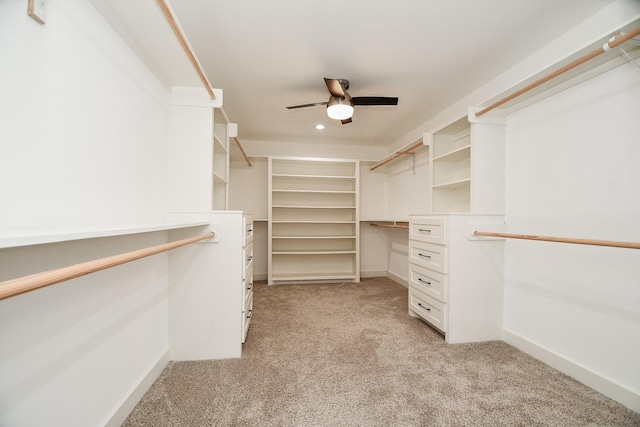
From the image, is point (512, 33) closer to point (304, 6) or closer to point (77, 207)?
point (304, 6)

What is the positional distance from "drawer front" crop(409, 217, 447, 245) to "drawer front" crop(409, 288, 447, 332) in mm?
540

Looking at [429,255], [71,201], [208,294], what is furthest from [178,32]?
[429,255]

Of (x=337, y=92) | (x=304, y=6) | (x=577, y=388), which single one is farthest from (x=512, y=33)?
(x=577, y=388)

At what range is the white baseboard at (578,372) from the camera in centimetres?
137

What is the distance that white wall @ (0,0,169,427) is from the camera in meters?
0.76

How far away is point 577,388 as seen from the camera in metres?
1.53

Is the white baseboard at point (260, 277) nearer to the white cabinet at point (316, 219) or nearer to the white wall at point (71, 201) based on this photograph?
the white cabinet at point (316, 219)

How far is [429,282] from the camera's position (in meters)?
2.32

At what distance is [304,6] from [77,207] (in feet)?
5.35

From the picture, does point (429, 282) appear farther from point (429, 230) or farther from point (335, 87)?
point (335, 87)

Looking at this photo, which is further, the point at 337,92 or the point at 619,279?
the point at 337,92

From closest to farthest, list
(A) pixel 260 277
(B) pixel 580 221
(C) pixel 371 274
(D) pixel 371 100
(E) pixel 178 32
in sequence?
1. (E) pixel 178 32
2. (B) pixel 580 221
3. (D) pixel 371 100
4. (A) pixel 260 277
5. (C) pixel 371 274

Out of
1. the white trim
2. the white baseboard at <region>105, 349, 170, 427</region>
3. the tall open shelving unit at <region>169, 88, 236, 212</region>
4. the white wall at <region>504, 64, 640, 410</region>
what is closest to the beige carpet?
the white baseboard at <region>105, 349, 170, 427</region>

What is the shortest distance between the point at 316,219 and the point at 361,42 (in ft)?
9.20
